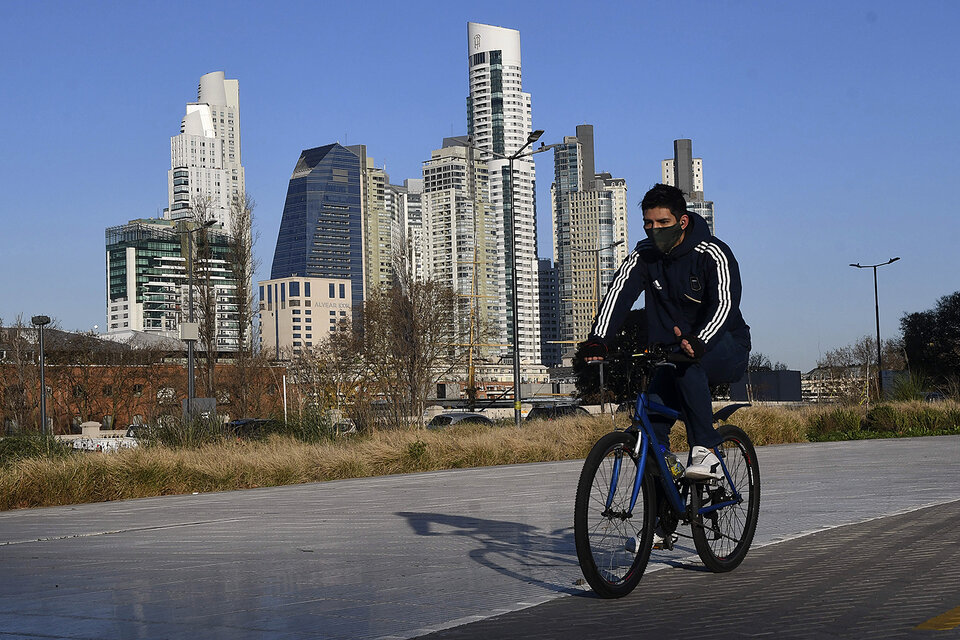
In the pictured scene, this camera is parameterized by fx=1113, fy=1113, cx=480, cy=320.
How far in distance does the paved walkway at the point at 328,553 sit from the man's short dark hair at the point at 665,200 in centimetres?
191

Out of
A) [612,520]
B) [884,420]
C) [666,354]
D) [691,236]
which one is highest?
[691,236]

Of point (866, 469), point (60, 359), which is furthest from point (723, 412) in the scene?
point (60, 359)

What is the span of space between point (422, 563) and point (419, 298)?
109 ft

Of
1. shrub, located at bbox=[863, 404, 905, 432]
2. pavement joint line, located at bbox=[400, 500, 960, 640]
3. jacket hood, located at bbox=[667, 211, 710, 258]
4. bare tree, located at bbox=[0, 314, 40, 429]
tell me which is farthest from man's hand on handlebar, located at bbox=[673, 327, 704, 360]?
bare tree, located at bbox=[0, 314, 40, 429]

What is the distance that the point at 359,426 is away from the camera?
2388 centimetres

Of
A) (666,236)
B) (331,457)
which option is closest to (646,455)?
(666,236)

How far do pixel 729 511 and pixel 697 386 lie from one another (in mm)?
840

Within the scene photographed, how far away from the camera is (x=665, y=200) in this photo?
561 cm

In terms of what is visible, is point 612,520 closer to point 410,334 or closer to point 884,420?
point 884,420

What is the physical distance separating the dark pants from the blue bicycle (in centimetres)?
7

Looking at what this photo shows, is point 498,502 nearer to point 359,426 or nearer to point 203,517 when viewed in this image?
point 203,517

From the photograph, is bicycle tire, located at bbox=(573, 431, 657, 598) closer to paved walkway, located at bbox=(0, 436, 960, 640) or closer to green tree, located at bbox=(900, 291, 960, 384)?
paved walkway, located at bbox=(0, 436, 960, 640)

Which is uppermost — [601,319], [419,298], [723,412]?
[419,298]

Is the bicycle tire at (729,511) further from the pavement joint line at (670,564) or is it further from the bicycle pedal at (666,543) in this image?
the pavement joint line at (670,564)
